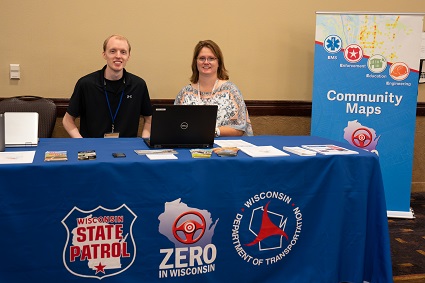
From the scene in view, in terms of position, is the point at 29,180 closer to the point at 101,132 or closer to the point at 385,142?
the point at 101,132

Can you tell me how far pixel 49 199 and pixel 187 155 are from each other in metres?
0.70

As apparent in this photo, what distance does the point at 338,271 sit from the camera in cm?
262

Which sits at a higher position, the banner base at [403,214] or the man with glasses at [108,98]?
the man with glasses at [108,98]

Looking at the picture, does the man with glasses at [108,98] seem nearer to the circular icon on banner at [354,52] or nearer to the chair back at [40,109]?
the chair back at [40,109]

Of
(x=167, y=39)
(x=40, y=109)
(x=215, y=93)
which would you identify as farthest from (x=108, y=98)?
(x=167, y=39)

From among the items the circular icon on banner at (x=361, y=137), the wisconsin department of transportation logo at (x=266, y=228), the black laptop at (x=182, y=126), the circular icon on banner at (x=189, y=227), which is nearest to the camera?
the circular icon on banner at (x=189, y=227)

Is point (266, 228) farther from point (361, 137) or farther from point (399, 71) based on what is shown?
point (399, 71)

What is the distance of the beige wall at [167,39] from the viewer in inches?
160

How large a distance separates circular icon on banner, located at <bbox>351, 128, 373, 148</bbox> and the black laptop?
6.20 feet

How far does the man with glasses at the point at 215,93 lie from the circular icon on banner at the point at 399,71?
136cm

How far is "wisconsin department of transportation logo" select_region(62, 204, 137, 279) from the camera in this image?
2.19 meters

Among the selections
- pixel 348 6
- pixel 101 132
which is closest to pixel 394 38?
pixel 348 6

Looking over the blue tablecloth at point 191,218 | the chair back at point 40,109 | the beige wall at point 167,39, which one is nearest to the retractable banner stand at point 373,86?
the beige wall at point 167,39

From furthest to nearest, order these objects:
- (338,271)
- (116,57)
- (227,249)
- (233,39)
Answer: (233,39) < (116,57) < (338,271) < (227,249)
